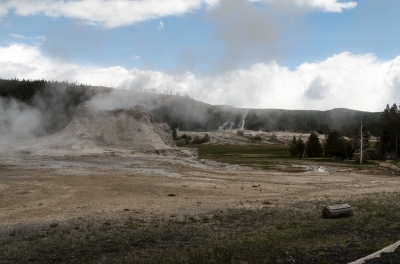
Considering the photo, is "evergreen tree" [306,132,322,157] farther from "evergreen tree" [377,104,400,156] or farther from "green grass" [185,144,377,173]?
"evergreen tree" [377,104,400,156]

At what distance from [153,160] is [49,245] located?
29.0 meters

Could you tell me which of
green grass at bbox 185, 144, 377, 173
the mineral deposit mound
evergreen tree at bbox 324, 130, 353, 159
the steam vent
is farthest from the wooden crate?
evergreen tree at bbox 324, 130, 353, 159

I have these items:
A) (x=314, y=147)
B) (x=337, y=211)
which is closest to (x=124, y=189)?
(x=337, y=211)

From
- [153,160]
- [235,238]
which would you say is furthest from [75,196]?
[153,160]

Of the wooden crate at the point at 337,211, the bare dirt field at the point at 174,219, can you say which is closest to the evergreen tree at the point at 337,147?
the bare dirt field at the point at 174,219

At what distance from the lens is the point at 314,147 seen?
70062 millimetres

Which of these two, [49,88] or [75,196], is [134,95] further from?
[49,88]

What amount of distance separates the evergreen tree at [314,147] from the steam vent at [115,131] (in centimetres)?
3136

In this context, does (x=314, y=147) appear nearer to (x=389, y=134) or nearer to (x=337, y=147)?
(x=337, y=147)

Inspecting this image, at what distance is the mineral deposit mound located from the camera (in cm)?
4394

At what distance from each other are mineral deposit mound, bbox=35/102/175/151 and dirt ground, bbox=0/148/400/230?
496 centimetres

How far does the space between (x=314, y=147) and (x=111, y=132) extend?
1587 inches

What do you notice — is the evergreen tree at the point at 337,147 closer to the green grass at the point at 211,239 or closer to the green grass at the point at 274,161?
the green grass at the point at 274,161

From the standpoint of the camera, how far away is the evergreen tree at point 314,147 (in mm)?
69625
